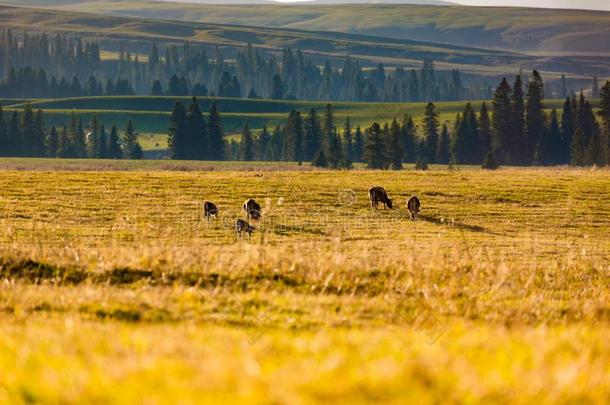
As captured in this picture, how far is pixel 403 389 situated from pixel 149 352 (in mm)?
2439

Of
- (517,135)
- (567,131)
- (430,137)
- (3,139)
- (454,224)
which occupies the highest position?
(567,131)

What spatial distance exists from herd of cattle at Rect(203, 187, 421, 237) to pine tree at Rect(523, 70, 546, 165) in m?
96.6

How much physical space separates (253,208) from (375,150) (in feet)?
266

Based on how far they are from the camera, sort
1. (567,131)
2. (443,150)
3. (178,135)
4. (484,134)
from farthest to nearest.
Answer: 1. (178,135)
2. (567,131)
3. (443,150)
4. (484,134)

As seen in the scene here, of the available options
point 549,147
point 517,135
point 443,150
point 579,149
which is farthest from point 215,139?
point 579,149

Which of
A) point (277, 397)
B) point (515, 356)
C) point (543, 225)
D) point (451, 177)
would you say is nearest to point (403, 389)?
point (277, 397)

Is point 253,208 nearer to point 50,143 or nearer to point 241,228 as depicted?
point 241,228

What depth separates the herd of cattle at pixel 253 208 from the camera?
113 ft

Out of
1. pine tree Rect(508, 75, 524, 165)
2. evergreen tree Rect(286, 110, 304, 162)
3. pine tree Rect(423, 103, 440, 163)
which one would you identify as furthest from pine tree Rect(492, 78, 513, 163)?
evergreen tree Rect(286, 110, 304, 162)

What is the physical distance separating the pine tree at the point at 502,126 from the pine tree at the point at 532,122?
3.25 meters

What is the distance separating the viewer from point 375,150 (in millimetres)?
118812

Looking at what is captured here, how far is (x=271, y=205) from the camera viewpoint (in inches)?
1770

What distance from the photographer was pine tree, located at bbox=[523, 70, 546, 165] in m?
139

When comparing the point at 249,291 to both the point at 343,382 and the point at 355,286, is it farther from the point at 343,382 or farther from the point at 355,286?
the point at 343,382
